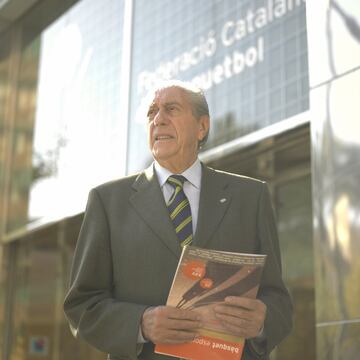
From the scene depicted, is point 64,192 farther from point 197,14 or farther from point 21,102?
point 197,14

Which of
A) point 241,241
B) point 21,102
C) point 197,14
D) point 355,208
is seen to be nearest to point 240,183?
point 241,241

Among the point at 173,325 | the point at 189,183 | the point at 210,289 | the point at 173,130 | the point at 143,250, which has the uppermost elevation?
the point at 173,130

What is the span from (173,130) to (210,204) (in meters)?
0.29

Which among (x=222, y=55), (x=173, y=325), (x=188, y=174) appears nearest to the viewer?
(x=173, y=325)

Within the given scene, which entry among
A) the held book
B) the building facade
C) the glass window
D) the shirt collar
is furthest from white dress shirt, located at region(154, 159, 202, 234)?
the glass window

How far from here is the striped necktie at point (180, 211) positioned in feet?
8.56

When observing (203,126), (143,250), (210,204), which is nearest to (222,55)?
(203,126)

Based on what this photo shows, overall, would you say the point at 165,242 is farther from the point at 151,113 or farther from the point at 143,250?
the point at 151,113

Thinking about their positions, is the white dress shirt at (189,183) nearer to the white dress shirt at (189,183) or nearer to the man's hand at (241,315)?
the white dress shirt at (189,183)

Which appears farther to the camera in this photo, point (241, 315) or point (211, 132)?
point (211, 132)

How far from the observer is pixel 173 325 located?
2311 millimetres

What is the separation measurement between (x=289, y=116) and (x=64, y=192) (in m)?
3.34

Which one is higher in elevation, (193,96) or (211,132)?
(211,132)

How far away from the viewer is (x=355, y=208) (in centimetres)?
423
